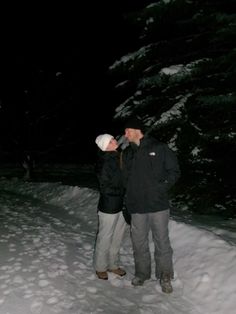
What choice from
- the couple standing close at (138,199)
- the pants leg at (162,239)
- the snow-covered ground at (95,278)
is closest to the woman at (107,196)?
the couple standing close at (138,199)

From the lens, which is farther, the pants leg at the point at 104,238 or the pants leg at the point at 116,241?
the pants leg at the point at 116,241

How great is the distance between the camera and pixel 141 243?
19.7 feet

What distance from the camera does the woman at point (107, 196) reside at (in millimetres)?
6160

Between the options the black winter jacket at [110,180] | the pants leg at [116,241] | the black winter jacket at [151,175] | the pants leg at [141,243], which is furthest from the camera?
the pants leg at [116,241]

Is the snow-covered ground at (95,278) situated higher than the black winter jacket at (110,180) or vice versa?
the black winter jacket at (110,180)

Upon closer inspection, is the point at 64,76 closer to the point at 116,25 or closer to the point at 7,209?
the point at 116,25

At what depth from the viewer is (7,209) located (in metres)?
13.0

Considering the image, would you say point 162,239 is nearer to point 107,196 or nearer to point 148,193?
point 148,193

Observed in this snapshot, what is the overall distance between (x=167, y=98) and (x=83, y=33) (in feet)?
62.3

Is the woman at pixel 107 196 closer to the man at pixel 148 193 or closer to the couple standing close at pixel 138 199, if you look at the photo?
the couple standing close at pixel 138 199

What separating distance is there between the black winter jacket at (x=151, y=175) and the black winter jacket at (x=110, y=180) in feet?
1.06

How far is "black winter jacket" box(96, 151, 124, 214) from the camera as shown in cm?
615

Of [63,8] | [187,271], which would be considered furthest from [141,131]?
[63,8]

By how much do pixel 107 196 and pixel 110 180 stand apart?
0.79 feet
